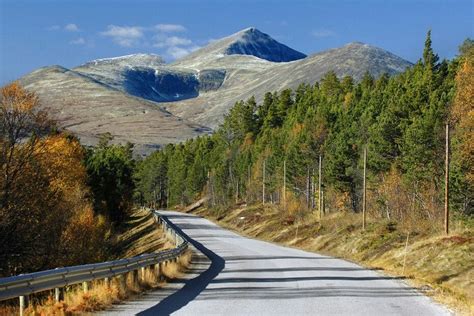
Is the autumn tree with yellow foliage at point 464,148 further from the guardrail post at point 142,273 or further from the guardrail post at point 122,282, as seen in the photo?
the guardrail post at point 122,282

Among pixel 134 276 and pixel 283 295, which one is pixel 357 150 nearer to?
pixel 134 276

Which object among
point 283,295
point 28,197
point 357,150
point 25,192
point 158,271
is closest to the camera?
point 283,295

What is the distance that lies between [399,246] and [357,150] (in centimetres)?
3235

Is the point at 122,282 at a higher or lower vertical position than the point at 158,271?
higher

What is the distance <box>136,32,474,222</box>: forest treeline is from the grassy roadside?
463cm

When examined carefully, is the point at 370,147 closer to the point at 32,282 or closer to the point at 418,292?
the point at 418,292

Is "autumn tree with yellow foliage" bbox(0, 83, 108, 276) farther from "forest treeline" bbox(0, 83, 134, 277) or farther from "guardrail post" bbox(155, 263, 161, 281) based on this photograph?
"guardrail post" bbox(155, 263, 161, 281)

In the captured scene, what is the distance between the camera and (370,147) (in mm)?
60031

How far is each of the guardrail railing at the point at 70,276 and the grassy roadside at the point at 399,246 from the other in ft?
26.5

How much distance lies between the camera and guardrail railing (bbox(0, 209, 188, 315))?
38.1 feet

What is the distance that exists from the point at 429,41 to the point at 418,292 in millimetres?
73385

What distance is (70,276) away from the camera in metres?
14.5

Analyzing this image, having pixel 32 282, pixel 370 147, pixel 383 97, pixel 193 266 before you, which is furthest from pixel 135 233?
pixel 32 282

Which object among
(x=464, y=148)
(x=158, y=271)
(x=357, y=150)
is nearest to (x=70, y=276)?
(x=158, y=271)
